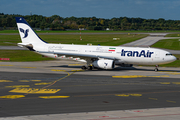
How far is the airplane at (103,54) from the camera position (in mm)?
41219

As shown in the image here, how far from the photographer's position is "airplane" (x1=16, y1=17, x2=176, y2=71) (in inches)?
1623

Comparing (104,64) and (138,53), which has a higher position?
(138,53)

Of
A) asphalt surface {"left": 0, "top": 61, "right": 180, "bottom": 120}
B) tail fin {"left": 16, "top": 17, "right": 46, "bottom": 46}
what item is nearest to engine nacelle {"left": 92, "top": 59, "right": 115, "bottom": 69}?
asphalt surface {"left": 0, "top": 61, "right": 180, "bottom": 120}

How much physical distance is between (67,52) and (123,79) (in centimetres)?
1503

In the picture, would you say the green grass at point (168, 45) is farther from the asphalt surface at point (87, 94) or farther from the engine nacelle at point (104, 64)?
the asphalt surface at point (87, 94)

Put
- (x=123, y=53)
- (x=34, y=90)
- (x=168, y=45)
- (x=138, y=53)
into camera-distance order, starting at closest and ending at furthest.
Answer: (x=34, y=90) → (x=138, y=53) → (x=123, y=53) → (x=168, y=45)

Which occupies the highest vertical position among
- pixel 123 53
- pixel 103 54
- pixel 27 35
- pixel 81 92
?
pixel 27 35

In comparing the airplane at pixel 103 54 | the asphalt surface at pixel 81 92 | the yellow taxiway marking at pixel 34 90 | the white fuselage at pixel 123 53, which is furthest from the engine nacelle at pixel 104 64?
the yellow taxiway marking at pixel 34 90

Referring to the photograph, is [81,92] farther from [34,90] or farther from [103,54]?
[103,54]

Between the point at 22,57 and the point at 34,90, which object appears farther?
the point at 22,57

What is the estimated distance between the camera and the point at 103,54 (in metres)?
43.6

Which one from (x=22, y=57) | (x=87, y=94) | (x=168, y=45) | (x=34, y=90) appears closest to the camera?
(x=87, y=94)

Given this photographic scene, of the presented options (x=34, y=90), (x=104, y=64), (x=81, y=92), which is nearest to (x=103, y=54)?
(x=104, y=64)

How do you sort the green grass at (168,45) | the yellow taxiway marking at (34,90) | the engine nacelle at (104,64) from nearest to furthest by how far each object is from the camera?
the yellow taxiway marking at (34,90) < the engine nacelle at (104,64) < the green grass at (168,45)
